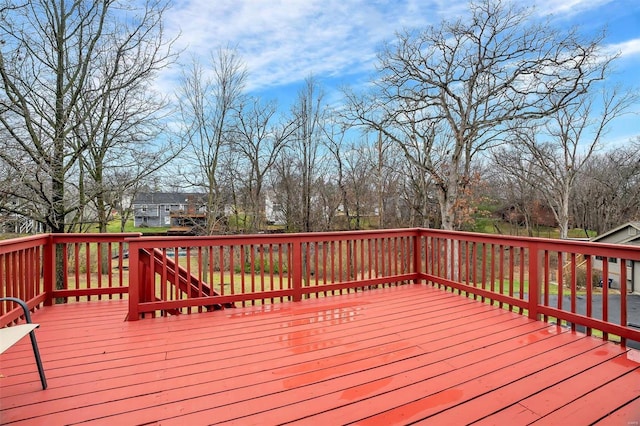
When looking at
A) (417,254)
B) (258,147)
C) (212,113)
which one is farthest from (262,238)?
(258,147)

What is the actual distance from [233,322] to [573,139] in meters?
19.0

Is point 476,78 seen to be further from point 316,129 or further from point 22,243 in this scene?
point 22,243

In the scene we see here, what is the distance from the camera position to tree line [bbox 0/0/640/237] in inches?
220

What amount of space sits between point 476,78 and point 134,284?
11170mm

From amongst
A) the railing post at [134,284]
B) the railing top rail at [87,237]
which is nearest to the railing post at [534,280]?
the railing post at [134,284]

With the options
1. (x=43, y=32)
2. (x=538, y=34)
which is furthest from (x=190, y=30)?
(x=538, y=34)

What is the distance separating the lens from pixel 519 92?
10070 millimetres

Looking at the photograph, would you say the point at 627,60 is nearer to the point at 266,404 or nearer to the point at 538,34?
the point at 538,34

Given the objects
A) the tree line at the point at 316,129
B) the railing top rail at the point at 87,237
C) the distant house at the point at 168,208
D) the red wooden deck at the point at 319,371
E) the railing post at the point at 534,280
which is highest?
the tree line at the point at 316,129

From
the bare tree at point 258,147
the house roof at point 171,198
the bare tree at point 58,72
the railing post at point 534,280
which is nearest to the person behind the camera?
the railing post at point 534,280

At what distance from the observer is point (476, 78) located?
10.6 metres

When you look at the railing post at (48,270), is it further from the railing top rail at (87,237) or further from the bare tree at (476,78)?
the bare tree at (476,78)

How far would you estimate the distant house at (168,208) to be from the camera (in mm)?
10188

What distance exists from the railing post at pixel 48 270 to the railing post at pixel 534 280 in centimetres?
559
